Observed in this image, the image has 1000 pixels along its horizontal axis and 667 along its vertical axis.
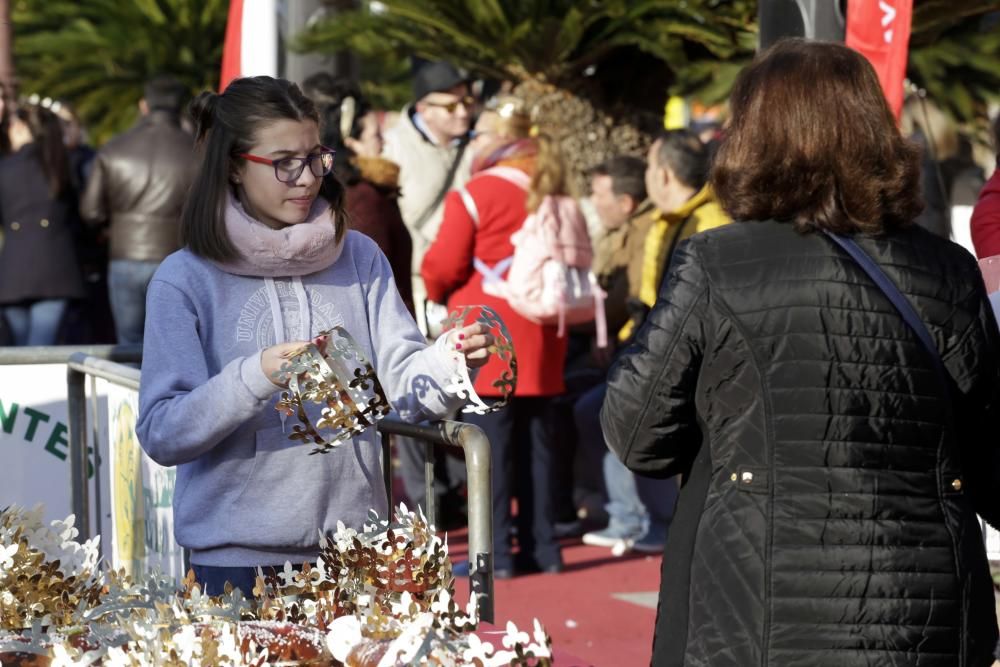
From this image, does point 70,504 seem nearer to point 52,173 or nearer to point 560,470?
point 560,470

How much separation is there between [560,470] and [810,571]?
243 inches

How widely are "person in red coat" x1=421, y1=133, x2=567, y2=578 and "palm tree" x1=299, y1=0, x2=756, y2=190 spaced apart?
229 cm

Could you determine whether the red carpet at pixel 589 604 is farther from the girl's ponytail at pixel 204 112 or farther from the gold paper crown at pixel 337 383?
the gold paper crown at pixel 337 383

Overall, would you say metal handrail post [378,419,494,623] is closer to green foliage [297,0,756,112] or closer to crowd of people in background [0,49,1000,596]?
crowd of people in background [0,49,1000,596]

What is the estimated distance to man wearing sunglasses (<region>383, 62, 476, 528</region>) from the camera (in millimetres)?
8141

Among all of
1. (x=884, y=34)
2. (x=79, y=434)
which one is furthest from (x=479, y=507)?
(x=884, y=34)

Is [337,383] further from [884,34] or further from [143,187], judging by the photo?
[143,187]

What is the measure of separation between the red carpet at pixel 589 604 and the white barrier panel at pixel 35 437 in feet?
4.79

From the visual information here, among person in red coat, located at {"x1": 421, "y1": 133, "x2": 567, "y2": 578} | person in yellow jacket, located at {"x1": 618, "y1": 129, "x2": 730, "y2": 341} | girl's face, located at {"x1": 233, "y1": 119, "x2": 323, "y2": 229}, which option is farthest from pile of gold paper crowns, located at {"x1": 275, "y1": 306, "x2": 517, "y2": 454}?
person in yellow jacket, located at {"x1": 618, "y1": 129, "x2": 730, "y2": 341}

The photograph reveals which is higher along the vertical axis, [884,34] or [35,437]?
[884,34]

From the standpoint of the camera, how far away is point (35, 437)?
538 cm

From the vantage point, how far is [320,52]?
1023 cm

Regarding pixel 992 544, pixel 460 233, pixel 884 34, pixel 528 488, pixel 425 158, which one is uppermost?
pixel 884 34

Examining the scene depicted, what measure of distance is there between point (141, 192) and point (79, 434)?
4.94 m
